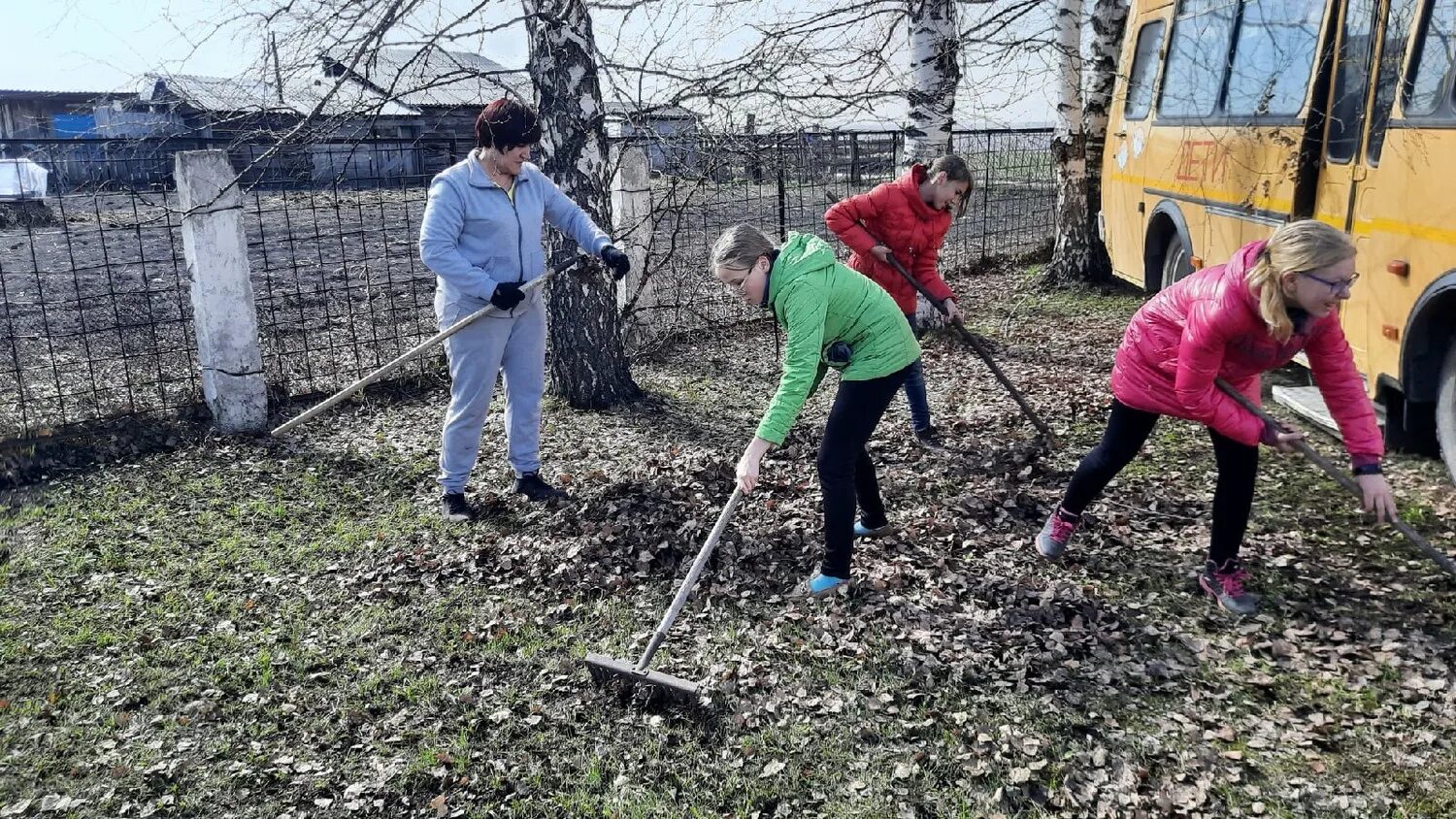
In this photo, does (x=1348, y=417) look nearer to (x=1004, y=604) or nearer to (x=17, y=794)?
(x=1004, y=604)

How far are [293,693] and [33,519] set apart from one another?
2460 mm

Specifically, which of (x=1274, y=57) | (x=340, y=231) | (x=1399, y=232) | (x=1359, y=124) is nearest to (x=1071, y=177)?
(x=1274, y=57)

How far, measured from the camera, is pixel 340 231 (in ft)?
22.1

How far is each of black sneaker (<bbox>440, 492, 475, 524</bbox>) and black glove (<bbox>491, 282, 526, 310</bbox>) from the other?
1004 mm

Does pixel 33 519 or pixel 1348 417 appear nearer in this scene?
pixel 1348 417

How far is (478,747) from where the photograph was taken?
3.18 m

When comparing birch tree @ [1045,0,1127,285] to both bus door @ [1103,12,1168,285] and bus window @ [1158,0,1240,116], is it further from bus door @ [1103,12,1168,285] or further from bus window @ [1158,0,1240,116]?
bus window @ [1158,0,1240,116]

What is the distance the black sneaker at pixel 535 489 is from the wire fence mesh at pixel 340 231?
2.24 meters

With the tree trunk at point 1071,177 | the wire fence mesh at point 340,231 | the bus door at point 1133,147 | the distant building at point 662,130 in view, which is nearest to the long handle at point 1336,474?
the distant building at point 662,130

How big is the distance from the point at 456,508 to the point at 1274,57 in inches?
202

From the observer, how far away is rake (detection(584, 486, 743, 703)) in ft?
10.8

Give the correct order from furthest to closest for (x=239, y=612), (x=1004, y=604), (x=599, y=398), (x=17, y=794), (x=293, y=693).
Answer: (x=599, y=398) < (x=239, y=612) < (x=1004, y=604) < (x=293, y=693) < (x=17, y=794)

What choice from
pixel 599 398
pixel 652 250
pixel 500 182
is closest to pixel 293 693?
pixel 500 182

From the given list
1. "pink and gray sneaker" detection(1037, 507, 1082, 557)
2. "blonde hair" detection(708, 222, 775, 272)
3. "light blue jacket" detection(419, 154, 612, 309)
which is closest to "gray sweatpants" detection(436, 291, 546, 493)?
"light blue jacket" detection(419, 154, 612, 309)
